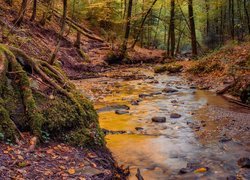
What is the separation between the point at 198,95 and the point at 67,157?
9412 millimetres

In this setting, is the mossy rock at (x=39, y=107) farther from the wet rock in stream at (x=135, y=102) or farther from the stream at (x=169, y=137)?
the wet rock in stream at (x=135, y=102)

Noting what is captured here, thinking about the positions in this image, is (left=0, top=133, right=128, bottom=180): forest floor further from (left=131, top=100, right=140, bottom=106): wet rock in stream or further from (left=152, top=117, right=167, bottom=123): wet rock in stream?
(left=131, top=100, right=140, bottom=106): wet rock in stream

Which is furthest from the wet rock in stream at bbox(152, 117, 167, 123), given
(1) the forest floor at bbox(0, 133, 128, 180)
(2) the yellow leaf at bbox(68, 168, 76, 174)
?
(2) the yellow leaf at bbox(68, 168, 76, 174)

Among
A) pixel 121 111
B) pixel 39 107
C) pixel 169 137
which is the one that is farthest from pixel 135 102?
pixel 39 107

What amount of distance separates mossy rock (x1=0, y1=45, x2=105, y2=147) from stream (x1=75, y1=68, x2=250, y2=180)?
3.63 feet

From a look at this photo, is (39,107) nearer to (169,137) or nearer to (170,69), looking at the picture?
(169,137)

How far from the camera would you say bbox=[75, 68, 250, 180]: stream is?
6012 mm

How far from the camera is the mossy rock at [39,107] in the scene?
205 inches

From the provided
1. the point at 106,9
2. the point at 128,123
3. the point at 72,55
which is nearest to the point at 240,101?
the point at 128,123

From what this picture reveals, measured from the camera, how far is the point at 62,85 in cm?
673

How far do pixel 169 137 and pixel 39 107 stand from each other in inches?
138

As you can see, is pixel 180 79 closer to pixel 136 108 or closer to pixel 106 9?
pixel 136 108

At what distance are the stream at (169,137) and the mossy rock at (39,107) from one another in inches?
43.5

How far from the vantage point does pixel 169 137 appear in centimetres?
796
